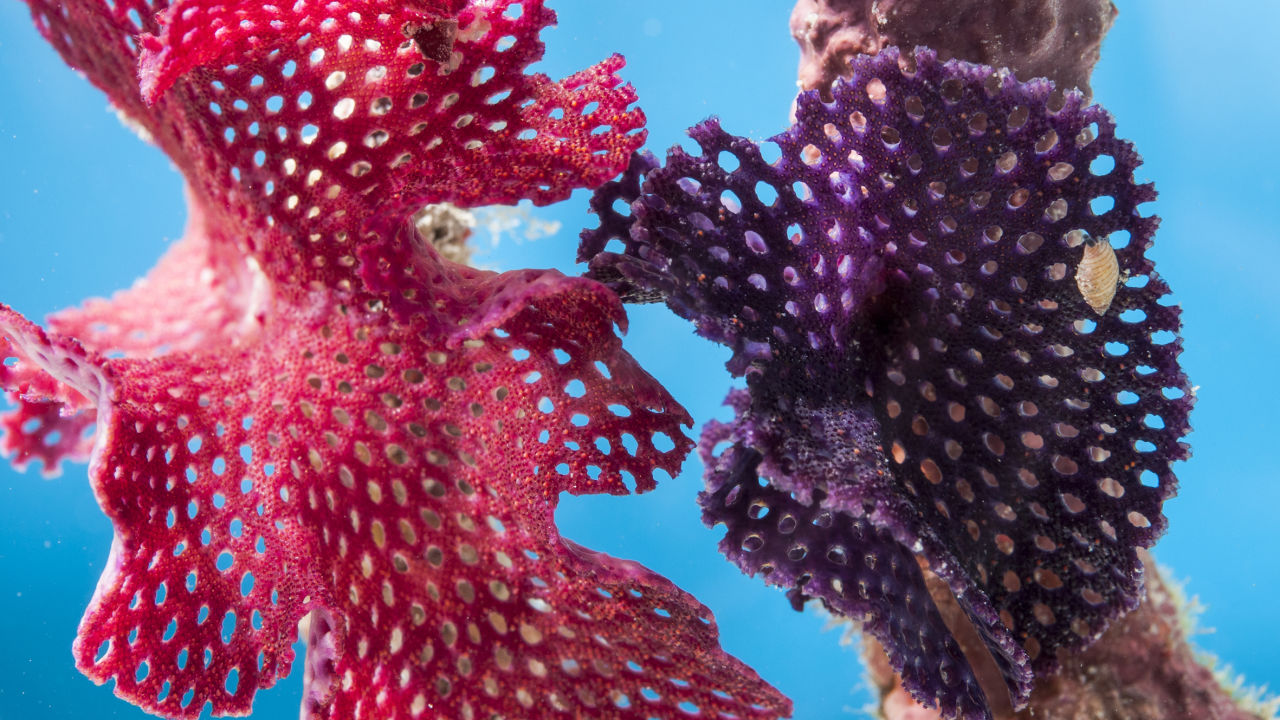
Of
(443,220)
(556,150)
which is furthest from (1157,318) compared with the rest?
(443,220)

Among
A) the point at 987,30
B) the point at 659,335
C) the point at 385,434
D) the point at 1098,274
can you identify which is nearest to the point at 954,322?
the point at 1098,274

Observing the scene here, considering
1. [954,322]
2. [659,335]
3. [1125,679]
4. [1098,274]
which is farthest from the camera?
[659,335]

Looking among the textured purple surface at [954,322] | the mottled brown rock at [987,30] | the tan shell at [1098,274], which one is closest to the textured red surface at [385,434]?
the textured purple surface at [954,322]

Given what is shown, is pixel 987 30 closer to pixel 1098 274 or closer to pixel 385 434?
pixel 1098 274

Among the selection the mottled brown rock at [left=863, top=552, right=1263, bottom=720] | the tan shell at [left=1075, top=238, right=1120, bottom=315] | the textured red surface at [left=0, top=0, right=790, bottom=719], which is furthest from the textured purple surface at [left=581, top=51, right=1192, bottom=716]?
the mottled brown rock at [left=863, top=552, right=1263, bottom=720]

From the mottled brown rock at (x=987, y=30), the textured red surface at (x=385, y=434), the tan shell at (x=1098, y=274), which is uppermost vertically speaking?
the mottled brown rock at (x=987, y=30)

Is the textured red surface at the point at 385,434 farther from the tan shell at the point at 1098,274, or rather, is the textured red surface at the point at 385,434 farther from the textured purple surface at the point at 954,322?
the tan shell at the point at 1098,274

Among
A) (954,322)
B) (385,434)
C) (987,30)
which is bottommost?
(385,434)
